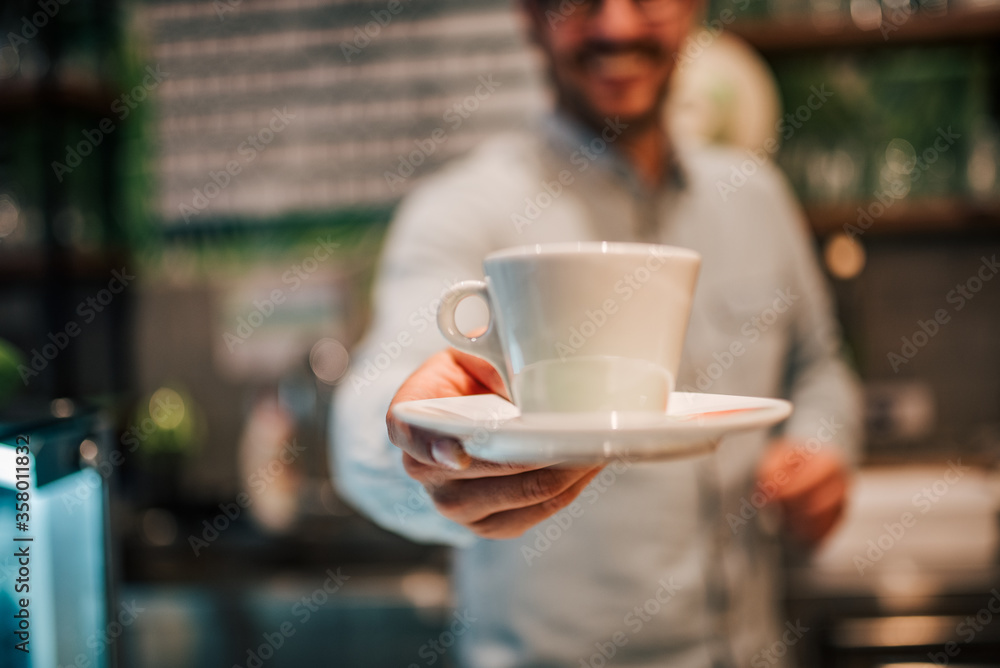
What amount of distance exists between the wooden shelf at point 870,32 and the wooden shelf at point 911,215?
424 millimetres

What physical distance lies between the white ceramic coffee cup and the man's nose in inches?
25.8

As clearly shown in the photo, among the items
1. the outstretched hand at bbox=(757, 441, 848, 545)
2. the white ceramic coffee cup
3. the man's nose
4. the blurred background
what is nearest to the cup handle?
the white ceramic coffee cup

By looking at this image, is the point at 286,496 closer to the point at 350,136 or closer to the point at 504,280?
the point at 350,136

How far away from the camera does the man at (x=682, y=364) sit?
103cm

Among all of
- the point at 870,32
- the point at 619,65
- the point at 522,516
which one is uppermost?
the point at 870,32

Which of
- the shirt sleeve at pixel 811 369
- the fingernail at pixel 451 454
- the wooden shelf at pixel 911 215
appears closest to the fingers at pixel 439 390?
the fingernail at pixel 451 454

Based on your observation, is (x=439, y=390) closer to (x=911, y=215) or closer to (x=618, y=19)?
(x=618, y=19)

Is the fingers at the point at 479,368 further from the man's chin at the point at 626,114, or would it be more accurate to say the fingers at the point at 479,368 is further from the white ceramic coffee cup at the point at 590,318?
the man's chin at the point at 626,114

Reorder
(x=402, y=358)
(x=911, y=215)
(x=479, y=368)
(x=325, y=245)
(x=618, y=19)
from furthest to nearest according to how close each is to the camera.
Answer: (x=325, y=245), (x=911, y=215), (x=618, y=19), (x=402, y=358), (x=479, y=368)

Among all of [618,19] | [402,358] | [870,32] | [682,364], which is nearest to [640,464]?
[682,364]

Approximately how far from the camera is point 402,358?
765 millimetres

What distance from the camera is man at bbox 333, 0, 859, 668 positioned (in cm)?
103

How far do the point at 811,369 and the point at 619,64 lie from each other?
1.97 feet

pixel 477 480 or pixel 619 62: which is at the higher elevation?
pixel 619 62
